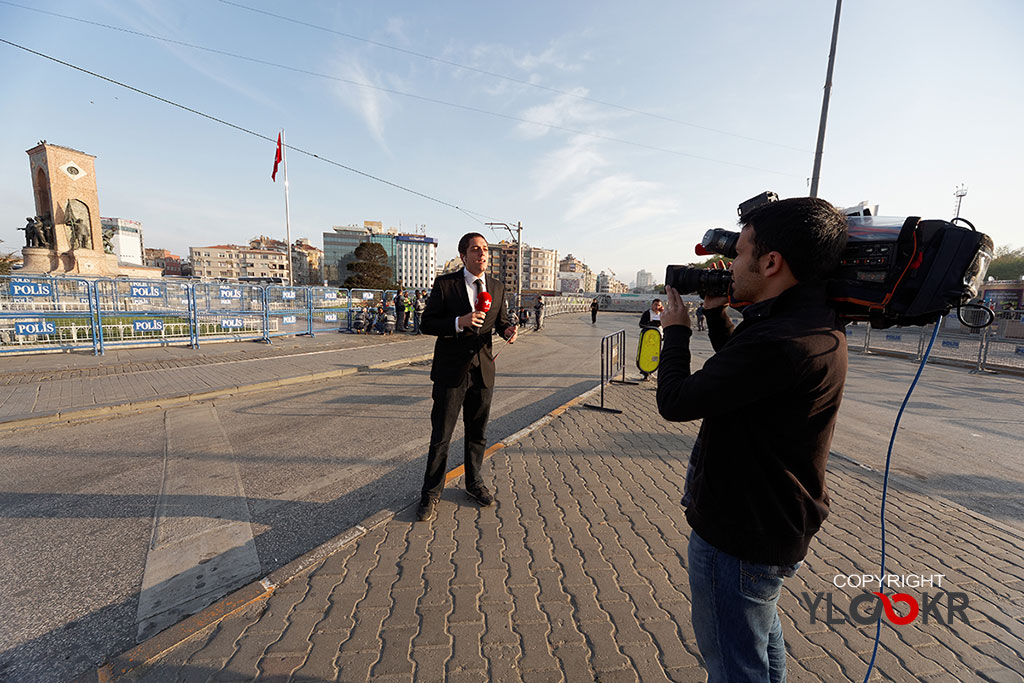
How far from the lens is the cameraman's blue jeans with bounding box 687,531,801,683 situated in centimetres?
132

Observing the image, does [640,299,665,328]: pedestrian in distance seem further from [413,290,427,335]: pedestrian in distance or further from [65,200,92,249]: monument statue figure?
[65,200,92,249]: monument statue figure

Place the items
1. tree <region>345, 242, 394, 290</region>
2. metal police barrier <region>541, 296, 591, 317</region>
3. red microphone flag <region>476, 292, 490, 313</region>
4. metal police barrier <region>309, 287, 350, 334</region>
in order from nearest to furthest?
red microphone flag <region>476, 292, 490, 313</region> < metal police barrier <region>309, 287, 350, 334</region> < metal police barrier <region>541, 296, 591, 317</region> < tree <region>345, 242, 394, 290</region>

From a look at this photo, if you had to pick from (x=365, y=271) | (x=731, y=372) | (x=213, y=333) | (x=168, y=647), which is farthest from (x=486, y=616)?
(x=365, y=271)

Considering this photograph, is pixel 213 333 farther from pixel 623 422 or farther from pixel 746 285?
pixel 746 285

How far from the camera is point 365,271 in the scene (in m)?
70.4

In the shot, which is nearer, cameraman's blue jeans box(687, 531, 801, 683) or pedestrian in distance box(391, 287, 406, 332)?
cameraman's blue jeans box(687, 531, 801, 683)

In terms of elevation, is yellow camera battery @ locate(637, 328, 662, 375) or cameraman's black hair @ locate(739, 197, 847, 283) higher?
cameraman's black hair @ locate(739, 197, 847, 283)

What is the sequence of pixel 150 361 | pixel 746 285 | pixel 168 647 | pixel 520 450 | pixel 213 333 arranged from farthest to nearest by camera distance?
pixel 213 333 → pixel 150 361 → pixel 520 450 → pixel 168 647 → pixel 746 285

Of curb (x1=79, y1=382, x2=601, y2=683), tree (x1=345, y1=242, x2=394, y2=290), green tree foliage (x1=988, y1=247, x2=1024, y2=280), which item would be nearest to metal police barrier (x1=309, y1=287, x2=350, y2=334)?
curb (x1=79, y1=382, x2=601, y2=683)

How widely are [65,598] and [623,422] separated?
5.56 meters

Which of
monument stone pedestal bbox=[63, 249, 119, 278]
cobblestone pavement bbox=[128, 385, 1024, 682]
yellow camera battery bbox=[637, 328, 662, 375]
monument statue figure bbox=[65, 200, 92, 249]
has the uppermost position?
monument statue figure bbox=[65, 200, 92, 249]

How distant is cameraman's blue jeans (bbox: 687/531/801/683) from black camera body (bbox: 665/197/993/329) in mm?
830

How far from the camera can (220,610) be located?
2238 mm

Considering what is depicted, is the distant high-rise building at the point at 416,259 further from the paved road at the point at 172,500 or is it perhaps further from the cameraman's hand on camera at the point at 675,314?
the cameraman's hand on camera at the point at 675,314
